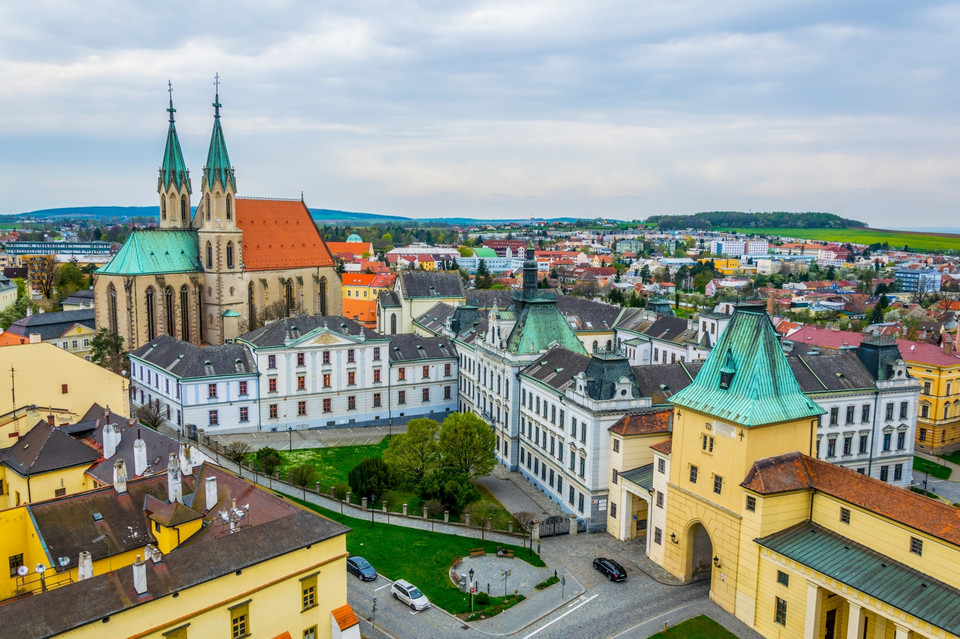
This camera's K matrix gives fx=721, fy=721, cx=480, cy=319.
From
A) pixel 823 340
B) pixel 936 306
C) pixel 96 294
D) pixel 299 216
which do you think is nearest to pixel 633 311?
pixel 823 340

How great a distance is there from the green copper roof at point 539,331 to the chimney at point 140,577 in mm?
38270

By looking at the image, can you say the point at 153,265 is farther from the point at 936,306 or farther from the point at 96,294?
the point at 936,306

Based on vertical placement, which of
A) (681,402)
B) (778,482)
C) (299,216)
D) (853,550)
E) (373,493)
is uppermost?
(299,216)

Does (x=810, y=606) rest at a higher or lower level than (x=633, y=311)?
lower

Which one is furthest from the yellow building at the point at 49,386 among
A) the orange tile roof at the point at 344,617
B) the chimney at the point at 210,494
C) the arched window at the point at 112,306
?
the arched window at the point at 112,306

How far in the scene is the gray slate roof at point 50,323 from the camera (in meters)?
92.8

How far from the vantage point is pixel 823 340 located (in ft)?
274

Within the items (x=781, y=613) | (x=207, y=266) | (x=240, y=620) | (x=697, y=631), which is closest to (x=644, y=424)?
(x=697, y=631)

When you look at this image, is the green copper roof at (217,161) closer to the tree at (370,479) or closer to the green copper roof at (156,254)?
the green copper roof at (156,254)

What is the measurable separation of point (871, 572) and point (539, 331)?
109 ft

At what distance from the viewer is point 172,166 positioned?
9319 centimetres

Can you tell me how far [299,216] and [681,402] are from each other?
76.3m

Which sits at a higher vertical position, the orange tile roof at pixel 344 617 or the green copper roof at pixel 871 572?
the green copper roof at pixel 871 572

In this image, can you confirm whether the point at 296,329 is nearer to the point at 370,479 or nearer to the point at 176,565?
the point at 370,479
